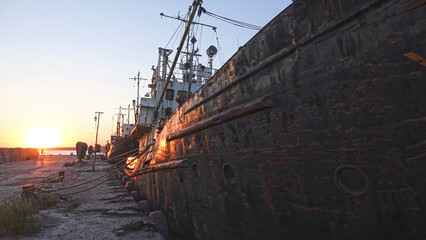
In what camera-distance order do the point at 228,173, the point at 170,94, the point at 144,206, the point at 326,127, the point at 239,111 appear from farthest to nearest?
the point at 170,94, the point at 144,206, the point at 228,173, the point at 239,111, the point at 326,127

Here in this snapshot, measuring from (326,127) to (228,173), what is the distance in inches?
56.8

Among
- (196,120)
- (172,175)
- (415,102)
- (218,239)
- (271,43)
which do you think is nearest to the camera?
(415,102)

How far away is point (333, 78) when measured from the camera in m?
1.62

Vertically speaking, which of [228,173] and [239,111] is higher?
[239,111]

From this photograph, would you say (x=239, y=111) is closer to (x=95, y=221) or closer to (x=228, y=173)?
(x=228, y=173)

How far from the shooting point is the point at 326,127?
164 cm

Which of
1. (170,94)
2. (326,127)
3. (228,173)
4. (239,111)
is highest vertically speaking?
(170,94)

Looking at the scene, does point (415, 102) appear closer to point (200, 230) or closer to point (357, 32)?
point (357, 32)

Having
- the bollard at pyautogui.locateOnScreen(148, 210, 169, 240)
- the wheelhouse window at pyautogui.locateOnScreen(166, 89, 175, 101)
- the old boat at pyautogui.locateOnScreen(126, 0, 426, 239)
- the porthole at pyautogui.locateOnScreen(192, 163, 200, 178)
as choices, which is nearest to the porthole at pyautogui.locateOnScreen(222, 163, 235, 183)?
the old boat at pyautogui.locateOnScreen(126, 0, 426, 239)

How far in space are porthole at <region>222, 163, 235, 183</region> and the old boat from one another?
1 cm

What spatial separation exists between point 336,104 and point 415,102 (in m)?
0.43

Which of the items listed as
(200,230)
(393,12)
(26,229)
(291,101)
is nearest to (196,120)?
(200,230)

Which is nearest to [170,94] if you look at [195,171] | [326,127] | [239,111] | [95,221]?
[95,221]

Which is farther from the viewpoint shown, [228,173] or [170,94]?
[170,94]
